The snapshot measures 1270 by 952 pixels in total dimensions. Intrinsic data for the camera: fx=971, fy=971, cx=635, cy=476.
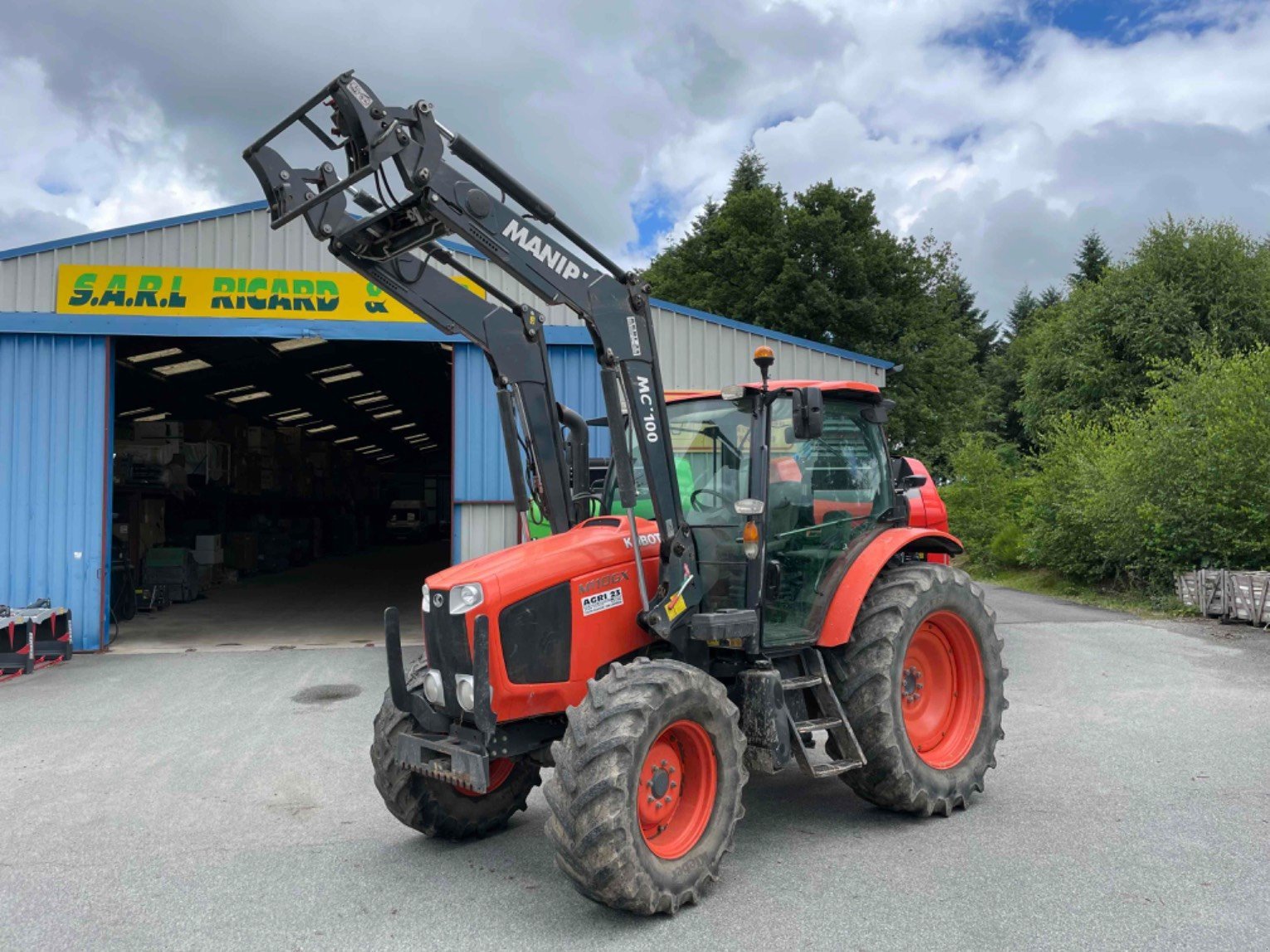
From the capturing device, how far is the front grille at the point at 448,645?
14.5 ft

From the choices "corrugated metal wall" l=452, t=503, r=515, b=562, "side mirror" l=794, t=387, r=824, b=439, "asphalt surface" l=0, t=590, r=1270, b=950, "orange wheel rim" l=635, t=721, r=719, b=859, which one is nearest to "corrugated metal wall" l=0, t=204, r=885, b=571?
"corrugated metal wall" l=452, t=503, r=515, b=562

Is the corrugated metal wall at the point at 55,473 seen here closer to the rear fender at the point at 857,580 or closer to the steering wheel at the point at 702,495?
the steering wheel at the point at 702,495

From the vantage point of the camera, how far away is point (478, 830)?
523 cm

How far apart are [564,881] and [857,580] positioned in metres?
2.20

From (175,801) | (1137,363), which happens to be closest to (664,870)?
(175,801)

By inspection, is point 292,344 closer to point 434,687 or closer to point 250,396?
point 250,396

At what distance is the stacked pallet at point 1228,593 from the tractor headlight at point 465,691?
1272 centimetres

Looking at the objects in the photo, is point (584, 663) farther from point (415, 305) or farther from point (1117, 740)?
point (1117, 740)

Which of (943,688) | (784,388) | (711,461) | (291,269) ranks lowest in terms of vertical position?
(943,688)

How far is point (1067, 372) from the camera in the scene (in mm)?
28047

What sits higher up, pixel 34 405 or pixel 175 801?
pixel 34 405

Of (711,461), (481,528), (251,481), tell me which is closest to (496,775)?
(711,461)

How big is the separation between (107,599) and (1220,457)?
629 inches

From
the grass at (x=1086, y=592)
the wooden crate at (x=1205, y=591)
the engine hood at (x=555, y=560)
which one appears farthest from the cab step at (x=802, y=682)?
the grass at (x=1086, y=592)
